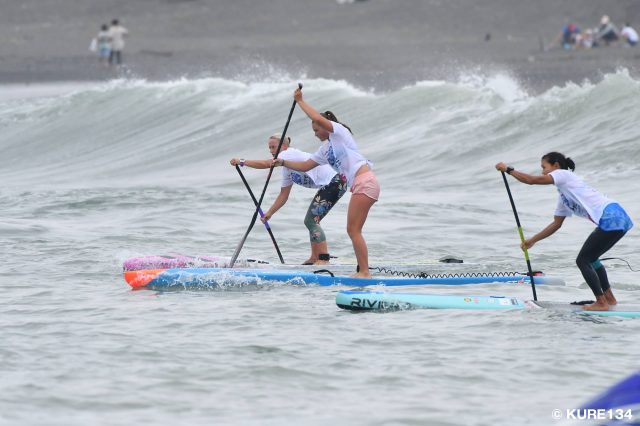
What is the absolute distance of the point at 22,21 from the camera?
51469mm

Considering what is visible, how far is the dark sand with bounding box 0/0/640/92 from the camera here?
1473 inches

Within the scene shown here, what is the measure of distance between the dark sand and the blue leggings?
18.6 meters

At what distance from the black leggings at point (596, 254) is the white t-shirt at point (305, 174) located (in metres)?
3.74

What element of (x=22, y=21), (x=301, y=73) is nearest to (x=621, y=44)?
(x=301, y=73)

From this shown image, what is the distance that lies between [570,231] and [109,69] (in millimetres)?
27417

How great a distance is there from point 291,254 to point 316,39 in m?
30.6

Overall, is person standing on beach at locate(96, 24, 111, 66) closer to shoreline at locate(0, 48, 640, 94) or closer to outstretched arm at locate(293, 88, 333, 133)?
shoreline at locate(0, 48, 640, 94)

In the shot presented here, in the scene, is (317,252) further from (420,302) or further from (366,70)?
(366,70)

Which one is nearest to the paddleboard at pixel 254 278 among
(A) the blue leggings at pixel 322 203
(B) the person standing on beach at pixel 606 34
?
(A) the blue leggings at pixel 322 203

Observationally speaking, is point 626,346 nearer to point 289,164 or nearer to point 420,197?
point 289,164

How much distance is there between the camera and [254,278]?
13.4 m

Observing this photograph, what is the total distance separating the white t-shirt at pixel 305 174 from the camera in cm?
1397

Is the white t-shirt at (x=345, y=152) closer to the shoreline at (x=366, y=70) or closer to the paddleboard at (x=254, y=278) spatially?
the paddleboard at (x=254, y=278)

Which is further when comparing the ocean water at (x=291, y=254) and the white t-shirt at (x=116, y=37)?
the white t-shirt at (x=116, y=37)
